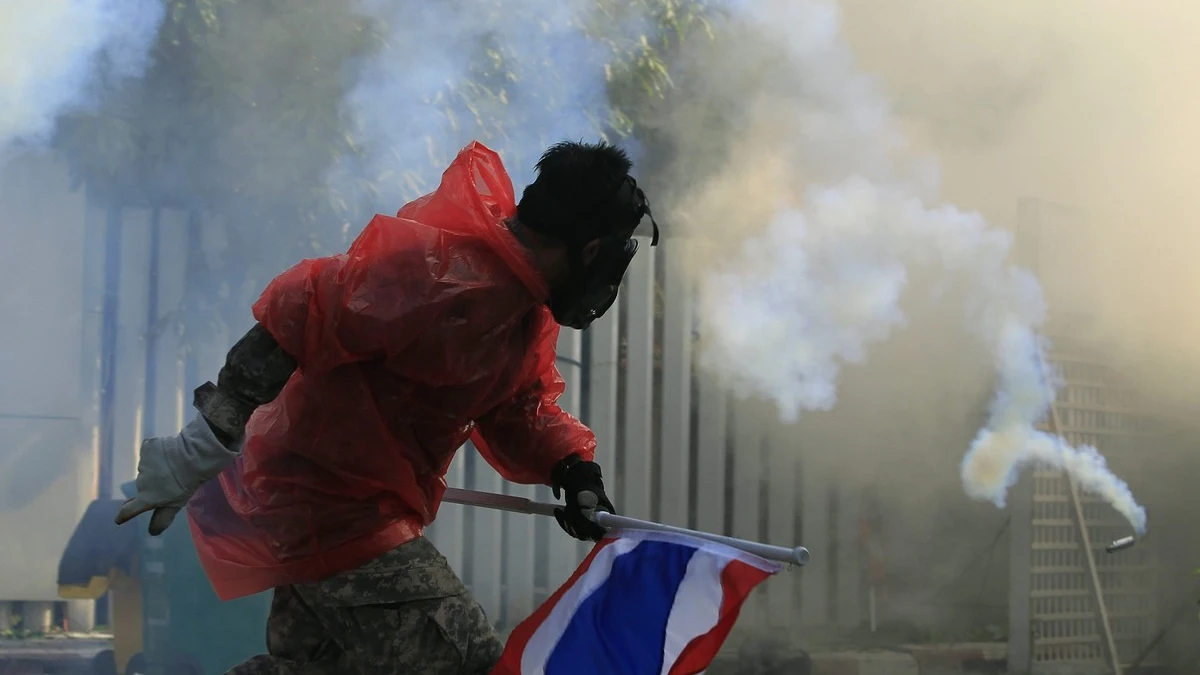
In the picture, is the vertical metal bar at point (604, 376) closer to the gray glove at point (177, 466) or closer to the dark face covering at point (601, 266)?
the dark face covering at point (601, 266)

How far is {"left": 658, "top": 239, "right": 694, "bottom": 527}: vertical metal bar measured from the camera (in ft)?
15.0

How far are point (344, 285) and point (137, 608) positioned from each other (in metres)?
2.47

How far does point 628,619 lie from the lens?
219 cm

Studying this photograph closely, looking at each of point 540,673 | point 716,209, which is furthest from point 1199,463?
point 540,673

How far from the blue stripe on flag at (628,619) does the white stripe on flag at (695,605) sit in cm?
2

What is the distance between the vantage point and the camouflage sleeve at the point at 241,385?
6.47 feet

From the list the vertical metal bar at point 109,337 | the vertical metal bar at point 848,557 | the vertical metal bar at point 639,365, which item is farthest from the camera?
the vertical metal bar at point 848,557

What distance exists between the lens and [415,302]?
1.99 meters

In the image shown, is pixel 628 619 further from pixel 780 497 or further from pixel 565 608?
pixel 780 497

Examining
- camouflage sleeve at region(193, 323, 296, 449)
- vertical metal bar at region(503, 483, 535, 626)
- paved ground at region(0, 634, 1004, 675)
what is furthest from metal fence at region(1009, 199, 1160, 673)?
camouflage sleeve at region(193, 323, 296, 449)

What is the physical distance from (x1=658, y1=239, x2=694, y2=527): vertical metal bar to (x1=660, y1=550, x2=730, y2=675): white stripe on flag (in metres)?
2.42

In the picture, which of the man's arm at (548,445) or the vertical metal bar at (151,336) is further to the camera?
the vertical metal bar at (151,336)

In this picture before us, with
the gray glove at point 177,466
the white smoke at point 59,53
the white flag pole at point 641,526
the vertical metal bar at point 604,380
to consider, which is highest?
the white smoke at point 59,53

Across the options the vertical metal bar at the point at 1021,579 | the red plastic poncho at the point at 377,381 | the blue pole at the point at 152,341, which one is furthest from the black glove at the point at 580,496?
the vertical metal bar at the point at 1021,579
